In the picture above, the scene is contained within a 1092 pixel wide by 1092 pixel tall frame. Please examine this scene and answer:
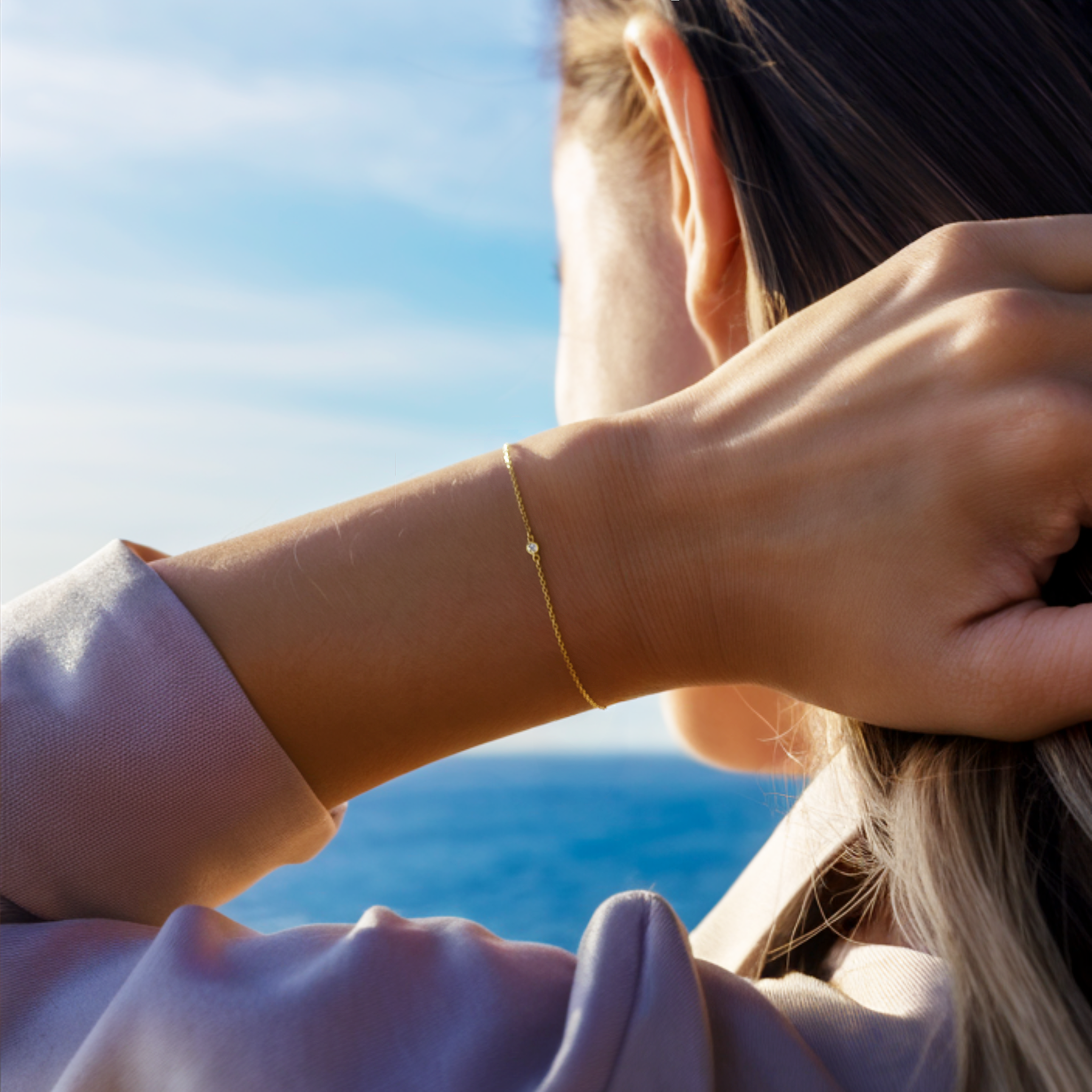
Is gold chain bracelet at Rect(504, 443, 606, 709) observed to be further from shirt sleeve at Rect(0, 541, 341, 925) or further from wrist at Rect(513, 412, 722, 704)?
shirt sleeve at Rect(0, 541, 341, 925)

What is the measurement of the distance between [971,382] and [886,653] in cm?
18

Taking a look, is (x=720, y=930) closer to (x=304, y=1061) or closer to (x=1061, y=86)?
(x=304, y=1061)

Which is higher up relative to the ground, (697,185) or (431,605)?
(697,185)

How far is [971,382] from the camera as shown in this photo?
2.17 ft

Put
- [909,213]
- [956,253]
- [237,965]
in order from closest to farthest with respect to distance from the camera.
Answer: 1. [237,965]
2. [956,253]
3. [909,213]

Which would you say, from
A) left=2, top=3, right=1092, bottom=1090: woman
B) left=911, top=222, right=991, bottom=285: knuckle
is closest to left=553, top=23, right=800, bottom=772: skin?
left=2, top=3, right=1092, bottom=1090: woman

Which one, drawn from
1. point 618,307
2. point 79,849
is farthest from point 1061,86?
point 79,849

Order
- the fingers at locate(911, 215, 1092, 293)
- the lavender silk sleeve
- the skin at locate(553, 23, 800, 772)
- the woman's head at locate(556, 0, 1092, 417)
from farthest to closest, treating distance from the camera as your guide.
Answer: the skin at locate(553, 23, 800, 772) → the woman's head at locate(556, 0, 1092, 417) → the fingers at locate(911, 215, 1092, 293) → the lavender silk sleeve

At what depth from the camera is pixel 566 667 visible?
763mm

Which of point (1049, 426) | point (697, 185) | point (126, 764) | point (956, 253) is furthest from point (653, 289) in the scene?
point (126, 764)

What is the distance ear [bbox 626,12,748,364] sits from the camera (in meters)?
0.90

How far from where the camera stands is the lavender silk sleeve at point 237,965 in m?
0.56

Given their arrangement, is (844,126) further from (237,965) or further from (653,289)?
(237,965)

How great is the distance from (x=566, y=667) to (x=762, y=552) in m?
0.17
